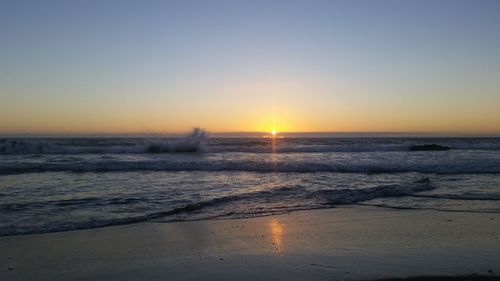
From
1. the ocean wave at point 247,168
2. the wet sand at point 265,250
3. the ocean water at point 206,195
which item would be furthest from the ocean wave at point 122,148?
the wet sand at point 265,250

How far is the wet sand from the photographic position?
4.78 m

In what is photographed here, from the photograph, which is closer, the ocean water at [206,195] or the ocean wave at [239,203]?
the ocean wave at [239,203]

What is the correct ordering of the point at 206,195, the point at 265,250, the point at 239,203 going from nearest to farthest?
the point at 265,250
the point at 239,203
the point at 206,195

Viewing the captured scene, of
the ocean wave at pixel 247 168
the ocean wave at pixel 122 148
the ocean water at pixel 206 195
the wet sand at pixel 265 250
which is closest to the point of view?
the wet sand at pixel 265 250

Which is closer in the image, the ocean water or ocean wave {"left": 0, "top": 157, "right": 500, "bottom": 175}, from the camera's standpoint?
the ocean water

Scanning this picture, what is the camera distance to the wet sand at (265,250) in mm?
4777

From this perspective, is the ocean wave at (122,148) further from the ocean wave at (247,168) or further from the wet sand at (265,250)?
the wet sand at (265,250)

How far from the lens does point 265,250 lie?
5.71m

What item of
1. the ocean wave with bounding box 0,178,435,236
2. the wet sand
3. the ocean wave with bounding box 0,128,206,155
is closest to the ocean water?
the ocean wave with bounding box 0,178,435,236

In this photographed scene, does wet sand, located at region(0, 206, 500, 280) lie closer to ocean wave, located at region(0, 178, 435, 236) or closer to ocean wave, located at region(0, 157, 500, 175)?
ocean wave, located at region(0, 178, 435, 236)

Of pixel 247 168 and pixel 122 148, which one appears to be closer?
pixel 247 168

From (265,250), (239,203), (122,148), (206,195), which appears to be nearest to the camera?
(265,250)

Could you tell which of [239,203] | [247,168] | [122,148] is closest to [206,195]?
[239,203]

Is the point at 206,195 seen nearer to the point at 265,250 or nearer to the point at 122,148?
the point at 265,250
